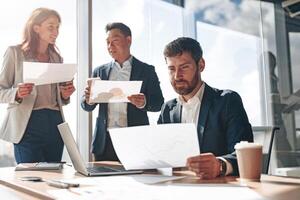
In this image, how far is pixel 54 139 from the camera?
80.1 inches

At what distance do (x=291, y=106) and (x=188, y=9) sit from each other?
1339 mm

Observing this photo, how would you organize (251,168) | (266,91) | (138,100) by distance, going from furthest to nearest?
(266,91) → (138,100) → (251,168)

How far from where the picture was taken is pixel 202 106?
55.3 inches

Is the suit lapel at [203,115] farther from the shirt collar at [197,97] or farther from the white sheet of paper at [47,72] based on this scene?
the white sheet of paper at [47,72]

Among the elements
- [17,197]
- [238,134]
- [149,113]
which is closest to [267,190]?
[238,134]

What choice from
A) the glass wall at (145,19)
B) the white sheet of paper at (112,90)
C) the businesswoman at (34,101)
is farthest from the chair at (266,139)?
the glass wall at (145,19)

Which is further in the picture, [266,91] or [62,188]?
[266,91]

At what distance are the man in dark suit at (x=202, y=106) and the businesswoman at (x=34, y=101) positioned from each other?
739 millimetres

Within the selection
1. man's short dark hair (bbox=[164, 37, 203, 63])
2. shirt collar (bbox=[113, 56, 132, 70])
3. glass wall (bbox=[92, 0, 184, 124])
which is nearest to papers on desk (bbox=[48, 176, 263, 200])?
man's short dark hair (bbox=[164, 37, 203, 63])

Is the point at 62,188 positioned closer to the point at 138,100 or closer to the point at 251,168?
the point at 251,168

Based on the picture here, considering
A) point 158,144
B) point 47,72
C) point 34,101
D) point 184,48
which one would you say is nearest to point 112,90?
point 47,72

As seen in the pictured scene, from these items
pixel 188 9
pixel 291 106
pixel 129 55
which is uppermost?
pixel 188 9

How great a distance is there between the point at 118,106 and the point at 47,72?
54 centimetres

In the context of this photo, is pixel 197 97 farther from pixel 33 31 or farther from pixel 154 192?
pixel 33 31
